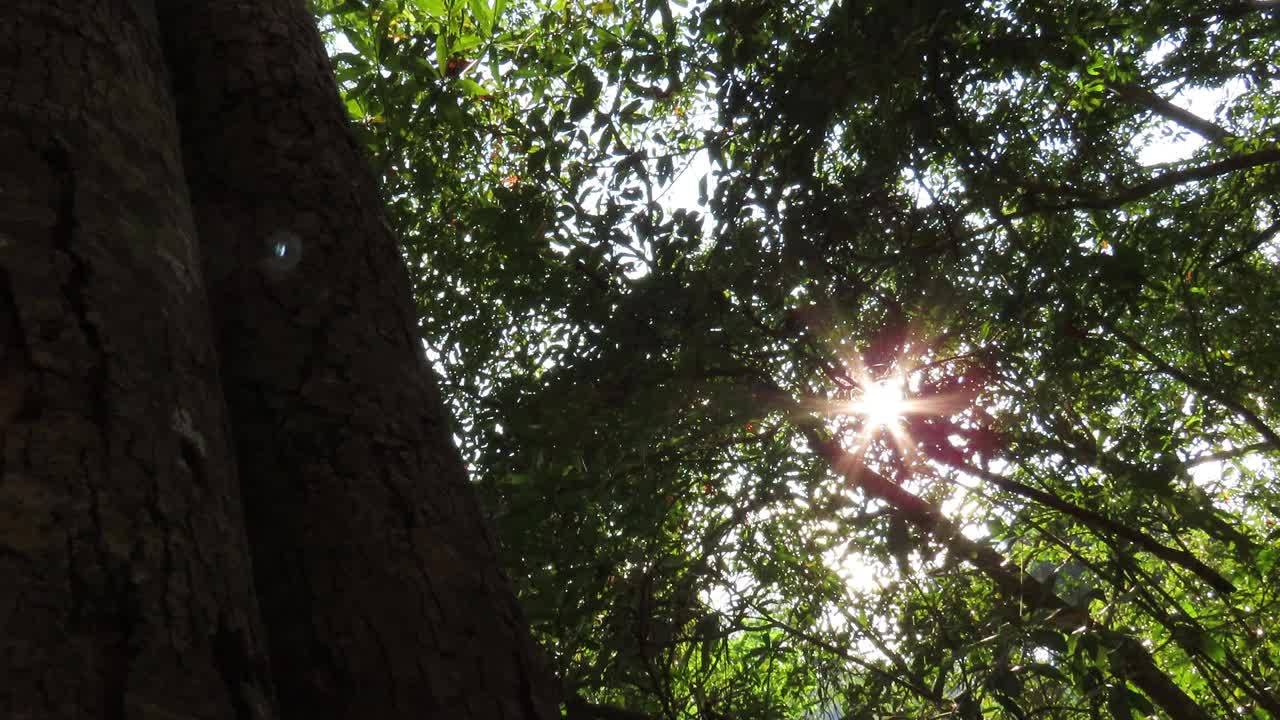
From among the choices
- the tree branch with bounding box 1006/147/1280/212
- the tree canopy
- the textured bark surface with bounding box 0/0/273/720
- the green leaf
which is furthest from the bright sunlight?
the textured bark surface with bounding box 0/0/273/720

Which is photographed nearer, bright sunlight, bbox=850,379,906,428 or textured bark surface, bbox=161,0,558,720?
textured bark surface, bbox=161,0,558,720

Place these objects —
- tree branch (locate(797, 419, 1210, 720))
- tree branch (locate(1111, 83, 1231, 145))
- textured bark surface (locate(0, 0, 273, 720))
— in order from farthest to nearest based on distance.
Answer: tree branch (locate(1111, 83, 1231, 145))
tree branch (locate(797, 419, 1210, 720))
textured bark surface (locate(0, 0, 273, 720))

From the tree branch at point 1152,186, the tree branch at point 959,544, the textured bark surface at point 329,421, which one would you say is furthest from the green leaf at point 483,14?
the tree branch at point 1152,186

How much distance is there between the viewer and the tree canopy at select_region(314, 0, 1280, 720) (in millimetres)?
2521

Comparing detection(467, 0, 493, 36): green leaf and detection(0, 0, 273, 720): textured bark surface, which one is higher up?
detection(467, 0, 493, 36): green leaf

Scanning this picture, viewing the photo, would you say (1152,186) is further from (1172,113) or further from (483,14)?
(1172,113)

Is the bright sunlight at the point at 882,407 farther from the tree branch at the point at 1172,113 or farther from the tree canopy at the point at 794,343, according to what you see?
the tree branch at the point at 1172,113

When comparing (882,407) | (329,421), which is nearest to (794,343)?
(882,407)

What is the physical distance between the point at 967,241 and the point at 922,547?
1043mm

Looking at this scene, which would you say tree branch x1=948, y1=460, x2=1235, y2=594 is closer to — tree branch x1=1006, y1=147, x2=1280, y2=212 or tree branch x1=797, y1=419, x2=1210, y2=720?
tree branch x1=797, y1=419, x2=1210, y2=720

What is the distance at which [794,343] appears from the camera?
3062 mm

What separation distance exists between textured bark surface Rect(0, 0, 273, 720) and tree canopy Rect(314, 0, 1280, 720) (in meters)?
1.51

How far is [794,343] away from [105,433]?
8.37 feet

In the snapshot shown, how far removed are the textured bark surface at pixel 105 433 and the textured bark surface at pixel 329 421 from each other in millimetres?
99
